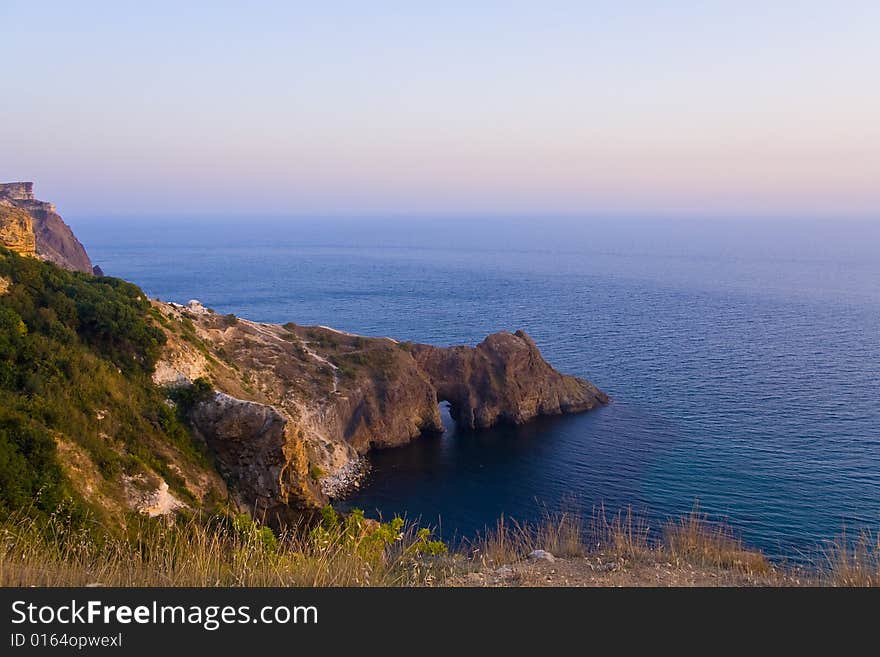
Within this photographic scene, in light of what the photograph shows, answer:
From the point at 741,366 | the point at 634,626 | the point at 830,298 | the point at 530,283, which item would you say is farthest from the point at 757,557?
the point at 530,283

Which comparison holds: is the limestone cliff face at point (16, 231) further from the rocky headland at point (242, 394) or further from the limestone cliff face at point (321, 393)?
the limestone cliff face at point (321, 393)

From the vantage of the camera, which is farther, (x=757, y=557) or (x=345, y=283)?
(x=345, y=283)

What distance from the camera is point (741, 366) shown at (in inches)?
2552

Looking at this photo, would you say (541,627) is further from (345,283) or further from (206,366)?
(345,283)

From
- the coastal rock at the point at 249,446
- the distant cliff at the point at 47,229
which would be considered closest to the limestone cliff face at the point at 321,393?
the coastal rock at the point at 249,446

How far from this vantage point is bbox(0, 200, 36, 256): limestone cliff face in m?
33.4

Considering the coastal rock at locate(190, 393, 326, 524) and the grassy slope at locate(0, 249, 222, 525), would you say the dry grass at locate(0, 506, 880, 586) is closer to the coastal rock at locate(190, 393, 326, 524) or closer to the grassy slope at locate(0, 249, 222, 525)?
the grassy slope at locate(0, 249, 222, 525)

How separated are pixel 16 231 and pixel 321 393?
22478mm

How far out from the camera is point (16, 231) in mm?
34438

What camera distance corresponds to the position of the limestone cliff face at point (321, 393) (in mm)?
26406

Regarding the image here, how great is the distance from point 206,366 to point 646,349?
2173 inches

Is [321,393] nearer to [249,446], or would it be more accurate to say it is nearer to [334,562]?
[249,446]

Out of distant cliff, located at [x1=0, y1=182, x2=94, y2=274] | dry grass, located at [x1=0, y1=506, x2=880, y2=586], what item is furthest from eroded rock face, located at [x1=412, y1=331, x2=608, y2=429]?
distant cliff, located at [x1=0, y1=182, x2=94, y2=274]

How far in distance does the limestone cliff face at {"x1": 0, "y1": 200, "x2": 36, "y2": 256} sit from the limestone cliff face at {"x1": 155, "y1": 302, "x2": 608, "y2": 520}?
8365mm
